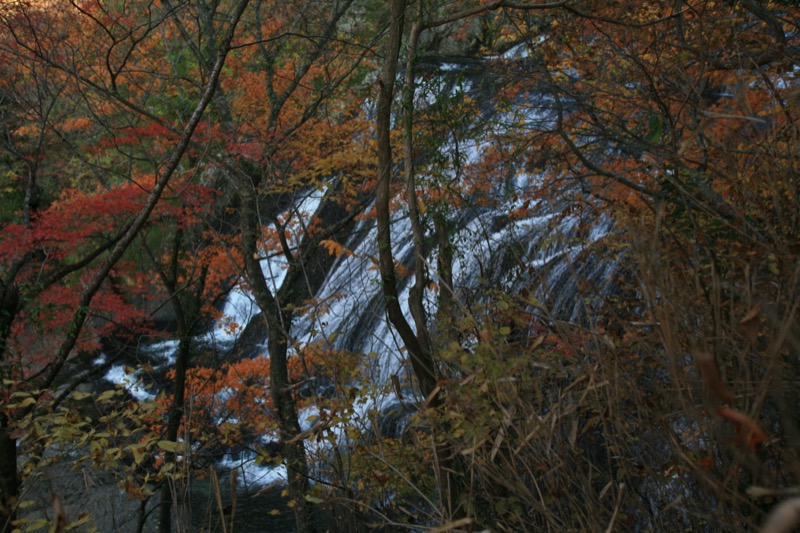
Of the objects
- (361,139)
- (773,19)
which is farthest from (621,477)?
(361,139)

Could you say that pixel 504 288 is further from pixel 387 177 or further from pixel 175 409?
pixel 175 409

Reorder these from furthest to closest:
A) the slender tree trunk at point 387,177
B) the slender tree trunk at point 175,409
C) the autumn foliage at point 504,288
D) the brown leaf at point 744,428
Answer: the slender tree trunk at point 175,409, the slender tree trunk at point 387,177, the autumn foliage at point 504,288, the brown leaf at point 744,428

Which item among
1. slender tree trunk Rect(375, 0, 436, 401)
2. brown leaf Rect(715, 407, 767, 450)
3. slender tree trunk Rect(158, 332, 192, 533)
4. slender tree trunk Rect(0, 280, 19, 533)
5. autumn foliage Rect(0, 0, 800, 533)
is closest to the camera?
brown leaf Rect(715, 407, 767, 450)

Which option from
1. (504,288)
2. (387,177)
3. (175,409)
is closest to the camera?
(387,177)

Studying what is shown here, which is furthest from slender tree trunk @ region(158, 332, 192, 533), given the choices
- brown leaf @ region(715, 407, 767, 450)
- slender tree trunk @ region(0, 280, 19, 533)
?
brown leaf @ region(715, 407, 767, 450)

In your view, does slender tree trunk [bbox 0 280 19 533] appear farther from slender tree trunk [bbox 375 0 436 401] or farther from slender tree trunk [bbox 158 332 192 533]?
slender tree trunk [bbox 158 332 192 533]

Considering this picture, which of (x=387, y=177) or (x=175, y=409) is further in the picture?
(x=175, y=409)

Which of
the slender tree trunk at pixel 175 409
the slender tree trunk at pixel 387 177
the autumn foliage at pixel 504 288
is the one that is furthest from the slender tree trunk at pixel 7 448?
the slender tree trunk at pixel 175 409

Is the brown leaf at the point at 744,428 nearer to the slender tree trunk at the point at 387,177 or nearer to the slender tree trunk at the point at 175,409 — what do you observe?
the slender tree trunk at the point at 387,177

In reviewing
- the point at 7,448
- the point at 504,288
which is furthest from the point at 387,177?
the point at 7,448

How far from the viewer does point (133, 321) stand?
13.7 meters

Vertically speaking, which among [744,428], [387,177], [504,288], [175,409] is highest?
[175,409]

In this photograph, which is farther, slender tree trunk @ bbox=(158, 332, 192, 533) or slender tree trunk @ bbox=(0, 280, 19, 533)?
slender tree trunk @ bbox=(158, 332, 192, 533)

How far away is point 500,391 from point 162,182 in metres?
2.68
